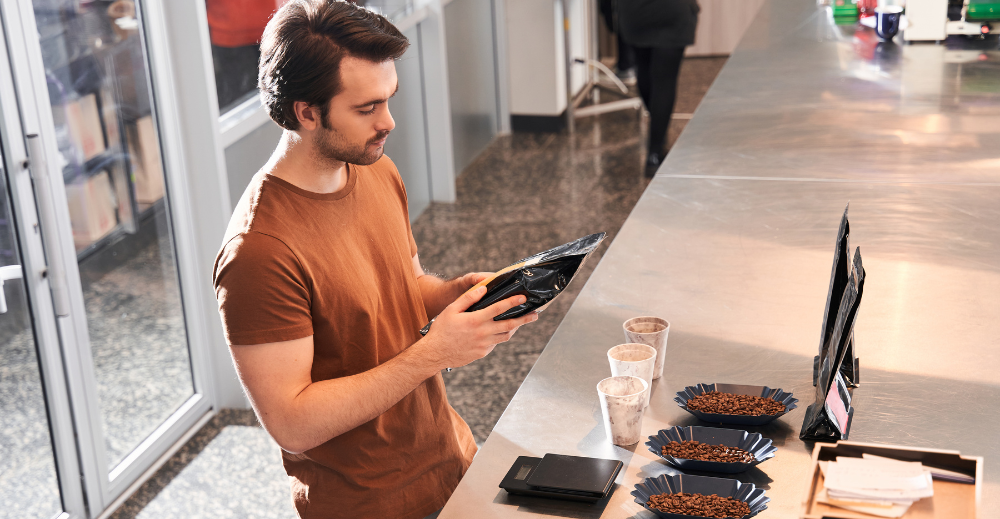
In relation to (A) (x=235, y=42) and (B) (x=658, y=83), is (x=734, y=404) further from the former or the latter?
(B) (x=658, y=83)

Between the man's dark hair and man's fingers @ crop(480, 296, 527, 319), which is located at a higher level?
the man's dark hair

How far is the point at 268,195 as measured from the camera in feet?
4.48

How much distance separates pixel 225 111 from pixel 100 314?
884 mm

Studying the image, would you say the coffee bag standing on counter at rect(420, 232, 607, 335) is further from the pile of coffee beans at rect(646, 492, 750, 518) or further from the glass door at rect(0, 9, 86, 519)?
the glass door at rect(0, 9, 86, 519)

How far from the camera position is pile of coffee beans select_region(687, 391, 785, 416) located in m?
1.46

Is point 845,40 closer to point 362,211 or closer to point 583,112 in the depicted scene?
point 583,112

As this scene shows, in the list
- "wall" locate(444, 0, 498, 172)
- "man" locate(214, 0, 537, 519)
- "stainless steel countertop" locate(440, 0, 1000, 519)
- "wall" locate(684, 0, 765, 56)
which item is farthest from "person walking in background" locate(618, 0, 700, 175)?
"man" locate(214, 0, 537, 519)

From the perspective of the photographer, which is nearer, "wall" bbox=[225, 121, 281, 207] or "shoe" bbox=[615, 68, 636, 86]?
"wall" bbox=[225, 121, 281, 207]

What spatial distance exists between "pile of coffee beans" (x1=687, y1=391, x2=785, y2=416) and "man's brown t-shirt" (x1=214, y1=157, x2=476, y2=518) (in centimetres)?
45

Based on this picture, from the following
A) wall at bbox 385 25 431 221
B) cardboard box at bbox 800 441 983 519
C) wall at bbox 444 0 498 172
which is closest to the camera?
cardboard box at bbox 800 441 983 519

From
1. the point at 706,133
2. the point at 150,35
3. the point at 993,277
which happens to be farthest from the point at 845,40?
the point at 150,35

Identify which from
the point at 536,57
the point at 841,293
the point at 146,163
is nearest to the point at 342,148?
the point at 841,293

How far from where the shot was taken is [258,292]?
128 cm

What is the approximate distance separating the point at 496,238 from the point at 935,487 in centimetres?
363
